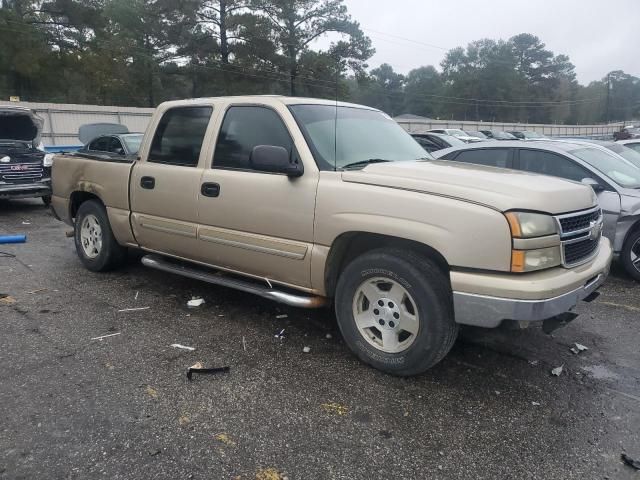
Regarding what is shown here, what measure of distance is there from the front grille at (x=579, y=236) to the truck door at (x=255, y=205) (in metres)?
1.66

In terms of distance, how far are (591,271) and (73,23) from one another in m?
48.4

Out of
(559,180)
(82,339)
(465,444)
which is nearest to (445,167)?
(559,180)

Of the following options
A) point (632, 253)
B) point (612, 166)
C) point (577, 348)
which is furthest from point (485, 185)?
point (612, 166)

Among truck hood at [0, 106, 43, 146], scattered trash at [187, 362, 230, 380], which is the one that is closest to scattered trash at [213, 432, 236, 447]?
scattered trash at [187, 362, 230, 380]

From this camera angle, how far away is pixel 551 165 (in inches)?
251

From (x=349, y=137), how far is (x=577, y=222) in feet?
5.86

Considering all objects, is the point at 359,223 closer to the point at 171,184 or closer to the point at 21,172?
the point at 171,184

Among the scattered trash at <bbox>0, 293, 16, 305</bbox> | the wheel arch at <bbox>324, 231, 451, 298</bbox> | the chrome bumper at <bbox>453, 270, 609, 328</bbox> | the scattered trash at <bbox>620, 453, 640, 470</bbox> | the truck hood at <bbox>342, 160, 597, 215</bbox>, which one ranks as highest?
the truck hood at <bbox>342, 160, 597, 215</bbox>

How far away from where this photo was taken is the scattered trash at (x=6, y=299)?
4.82 metres

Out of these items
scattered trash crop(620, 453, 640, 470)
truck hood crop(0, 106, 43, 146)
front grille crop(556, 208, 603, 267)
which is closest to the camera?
scattered trash crop(620, 453, 640, 470)

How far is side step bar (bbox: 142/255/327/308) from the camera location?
3.76 meters

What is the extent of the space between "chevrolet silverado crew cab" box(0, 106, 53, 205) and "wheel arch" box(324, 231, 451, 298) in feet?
28.2

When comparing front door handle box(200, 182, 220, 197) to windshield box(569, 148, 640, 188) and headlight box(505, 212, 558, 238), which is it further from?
windshield box(569, 148, 640, 188)

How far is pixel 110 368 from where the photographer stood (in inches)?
139
